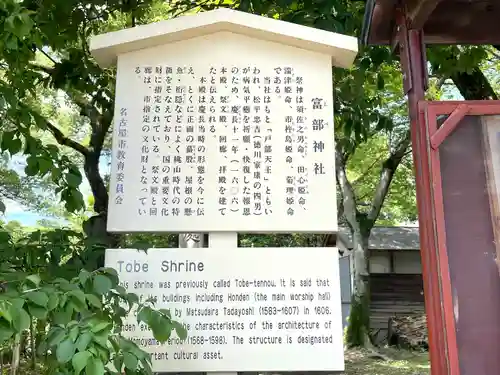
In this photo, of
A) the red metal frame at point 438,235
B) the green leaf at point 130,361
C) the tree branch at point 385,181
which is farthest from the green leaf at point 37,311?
the tree branch at point 385,181

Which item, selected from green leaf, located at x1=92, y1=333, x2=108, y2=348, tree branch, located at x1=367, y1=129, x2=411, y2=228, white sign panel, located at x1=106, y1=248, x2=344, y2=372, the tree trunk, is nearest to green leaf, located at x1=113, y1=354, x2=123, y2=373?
green leaf, located at x1=92, y1=333, x2=108, y2=348

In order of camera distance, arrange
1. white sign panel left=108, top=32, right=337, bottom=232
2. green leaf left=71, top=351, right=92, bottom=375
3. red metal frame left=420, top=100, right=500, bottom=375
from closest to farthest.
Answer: green leaf left=71, top=351, right=92, bottom=375 → red metal frame left=420, top=100, right=500, bottom=375 → white sign panel left=108, top=32, right=337, bottom=232

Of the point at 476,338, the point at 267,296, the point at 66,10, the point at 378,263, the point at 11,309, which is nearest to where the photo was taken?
the point at 11,309

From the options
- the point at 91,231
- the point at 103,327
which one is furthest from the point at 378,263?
the point at 103,327

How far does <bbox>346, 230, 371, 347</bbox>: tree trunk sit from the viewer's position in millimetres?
10172

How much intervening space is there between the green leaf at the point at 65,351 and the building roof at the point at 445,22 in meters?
2.31

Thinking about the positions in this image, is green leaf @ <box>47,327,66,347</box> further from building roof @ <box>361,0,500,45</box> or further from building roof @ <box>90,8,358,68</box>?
building roof @ <box>361,0,500,45</box>

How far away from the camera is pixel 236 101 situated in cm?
294

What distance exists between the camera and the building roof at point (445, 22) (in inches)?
111

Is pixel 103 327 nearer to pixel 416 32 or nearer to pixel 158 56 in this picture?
pixel 158 56

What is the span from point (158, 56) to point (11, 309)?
183 centimetres

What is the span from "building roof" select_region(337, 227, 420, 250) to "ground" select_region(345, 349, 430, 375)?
2.42m

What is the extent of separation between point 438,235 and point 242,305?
1.05 meters

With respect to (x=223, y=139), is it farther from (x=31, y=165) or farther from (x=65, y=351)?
(x=65, y=351)
